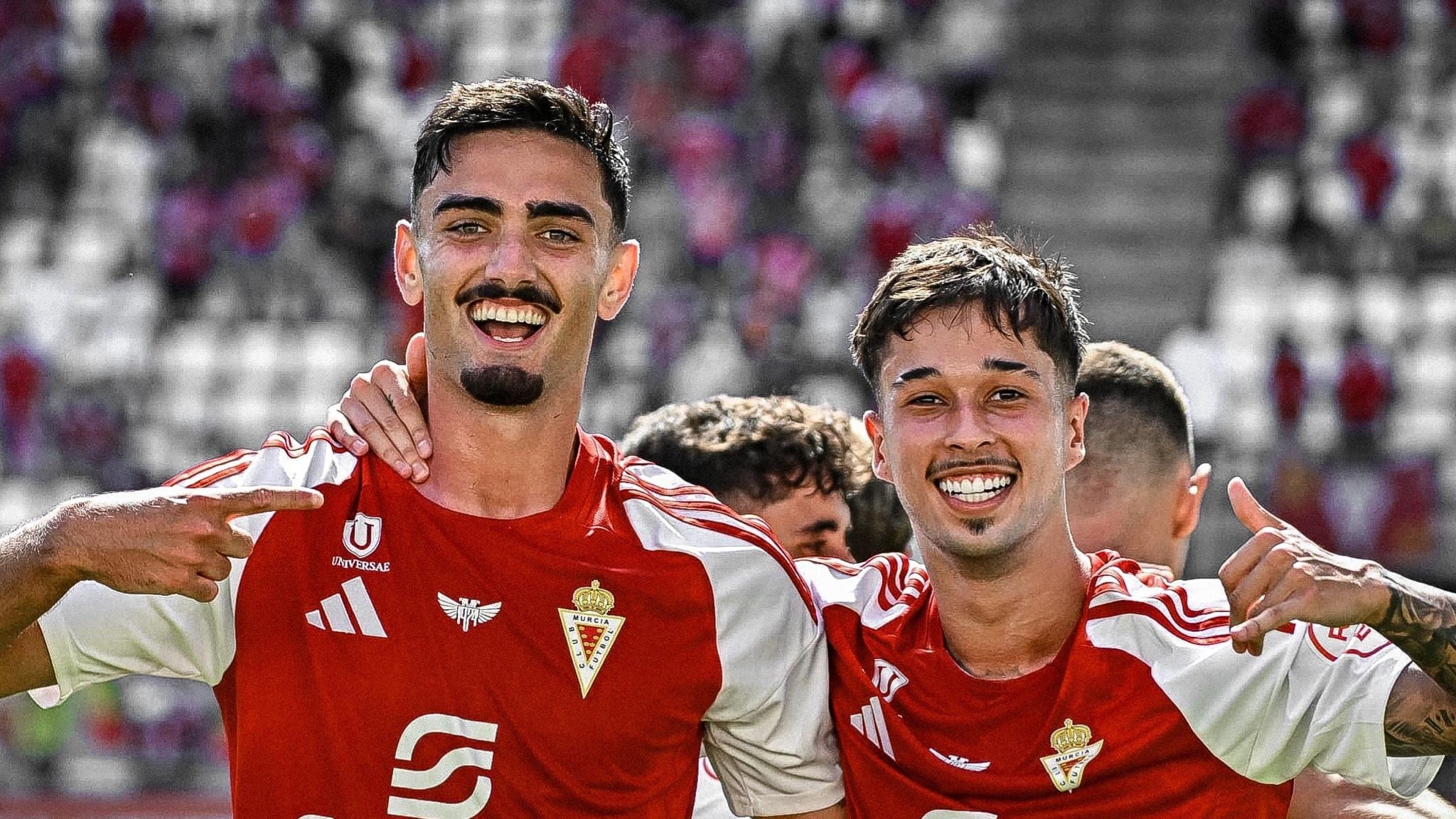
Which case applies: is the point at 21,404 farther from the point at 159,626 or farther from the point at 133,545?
the point at 133,545

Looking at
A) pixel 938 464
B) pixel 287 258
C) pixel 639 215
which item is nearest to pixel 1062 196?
pixel 639 215

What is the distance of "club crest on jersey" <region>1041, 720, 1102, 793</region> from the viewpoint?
11.2 ft

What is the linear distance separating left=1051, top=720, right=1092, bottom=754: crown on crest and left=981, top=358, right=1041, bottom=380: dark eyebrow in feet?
2.33

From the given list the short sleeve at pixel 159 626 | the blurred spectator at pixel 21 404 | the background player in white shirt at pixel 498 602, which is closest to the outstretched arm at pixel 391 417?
the background player in white shirt at pixel 498 602

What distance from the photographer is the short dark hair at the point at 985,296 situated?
3.64m

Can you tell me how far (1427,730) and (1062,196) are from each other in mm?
9648

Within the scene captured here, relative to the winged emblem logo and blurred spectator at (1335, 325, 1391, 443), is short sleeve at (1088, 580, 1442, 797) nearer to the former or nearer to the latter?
the winged emblem logo

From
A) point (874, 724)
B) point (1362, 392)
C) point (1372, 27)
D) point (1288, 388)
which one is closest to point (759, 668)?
point (874, 724)

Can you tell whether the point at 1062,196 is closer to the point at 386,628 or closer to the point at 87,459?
the point at 87,459

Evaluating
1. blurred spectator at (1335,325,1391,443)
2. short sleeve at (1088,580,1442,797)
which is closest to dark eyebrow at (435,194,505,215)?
short sleeve at (1088,580,1442,797)

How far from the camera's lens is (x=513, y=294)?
3.48 meters

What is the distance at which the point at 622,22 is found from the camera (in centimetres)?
1358

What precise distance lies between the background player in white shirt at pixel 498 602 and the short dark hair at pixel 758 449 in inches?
26.8

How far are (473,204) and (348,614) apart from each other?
86cm
